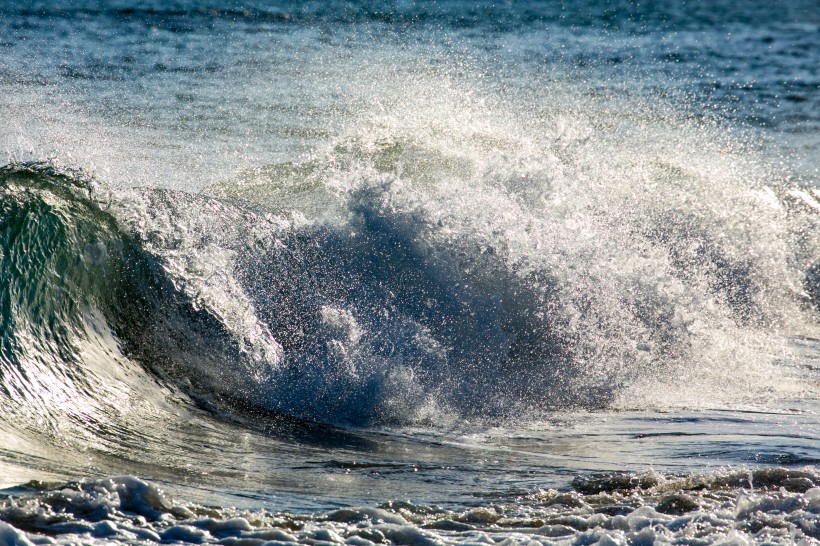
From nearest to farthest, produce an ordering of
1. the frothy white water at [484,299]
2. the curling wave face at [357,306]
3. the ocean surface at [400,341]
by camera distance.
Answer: the ocean surface at [400,341] → the curling wave face at [357,306] → the frothy white water at [484,299]

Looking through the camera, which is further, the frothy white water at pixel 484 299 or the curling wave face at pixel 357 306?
the frothy white water at pixel 484 299

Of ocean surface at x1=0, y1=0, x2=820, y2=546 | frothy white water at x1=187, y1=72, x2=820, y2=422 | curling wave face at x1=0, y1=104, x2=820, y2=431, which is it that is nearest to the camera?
ocean surface at x1=0, y1=0, x2=820, y2=546

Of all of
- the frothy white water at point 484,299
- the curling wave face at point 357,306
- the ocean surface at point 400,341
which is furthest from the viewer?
the frothy white water at point 484,299

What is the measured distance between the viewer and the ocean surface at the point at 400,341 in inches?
143

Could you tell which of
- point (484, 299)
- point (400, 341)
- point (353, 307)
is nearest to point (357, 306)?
point (353, 307)

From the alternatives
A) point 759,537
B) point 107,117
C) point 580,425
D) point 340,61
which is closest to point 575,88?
point 340,61

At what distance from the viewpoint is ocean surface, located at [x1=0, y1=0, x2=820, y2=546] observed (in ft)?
11.9

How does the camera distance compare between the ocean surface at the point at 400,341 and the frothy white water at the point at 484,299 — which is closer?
the ocean surface at the point at 400,341

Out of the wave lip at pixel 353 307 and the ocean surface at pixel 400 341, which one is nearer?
the ocean surface at pixel 400 341

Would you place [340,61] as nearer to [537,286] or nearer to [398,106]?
[398,106]

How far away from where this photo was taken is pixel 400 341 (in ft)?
18.4

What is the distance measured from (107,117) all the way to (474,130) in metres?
5.84

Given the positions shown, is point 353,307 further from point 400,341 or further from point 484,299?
point 484,299

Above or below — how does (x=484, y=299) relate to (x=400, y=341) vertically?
above
